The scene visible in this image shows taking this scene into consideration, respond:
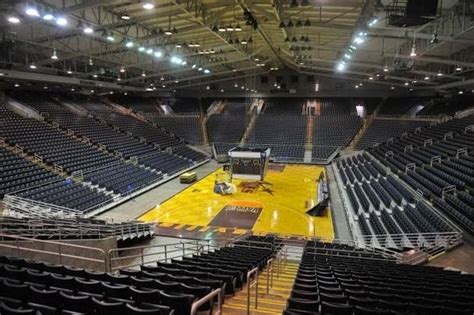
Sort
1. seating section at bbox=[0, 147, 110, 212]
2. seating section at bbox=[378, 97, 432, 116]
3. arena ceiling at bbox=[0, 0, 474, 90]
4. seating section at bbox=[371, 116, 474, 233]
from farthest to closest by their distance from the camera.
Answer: seating section at bbox=[378, 97, 432, 116] < seating section at bbox=[0, 147, 110, 212] < seating section at bbox=[371, 116, 474, 233] < arena ceiling at bbox=[0, 0, 474, 90]

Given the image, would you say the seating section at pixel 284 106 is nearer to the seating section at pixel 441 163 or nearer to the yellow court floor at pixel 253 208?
the seating section at pixel 441 163

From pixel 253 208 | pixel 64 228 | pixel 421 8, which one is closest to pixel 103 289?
pixel 64 228

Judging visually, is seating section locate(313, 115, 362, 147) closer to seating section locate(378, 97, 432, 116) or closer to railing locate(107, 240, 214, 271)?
seating section locate(378, 97, 432, 116)

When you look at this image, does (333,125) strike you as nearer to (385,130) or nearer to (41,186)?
(385,130)

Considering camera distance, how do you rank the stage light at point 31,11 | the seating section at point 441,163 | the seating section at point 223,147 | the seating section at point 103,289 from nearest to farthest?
the seating section at point 103,289 < the stage light at point 31,11 < the seating section at point 441,163 < the seating section at point 223,147

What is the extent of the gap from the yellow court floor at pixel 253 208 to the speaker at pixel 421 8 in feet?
33.2

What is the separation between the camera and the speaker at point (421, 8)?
10003 mm

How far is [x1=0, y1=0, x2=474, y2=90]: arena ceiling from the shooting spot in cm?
1381

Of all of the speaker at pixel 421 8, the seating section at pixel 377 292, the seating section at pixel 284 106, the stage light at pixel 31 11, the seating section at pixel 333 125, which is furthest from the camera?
the seating section at pixel 284 106

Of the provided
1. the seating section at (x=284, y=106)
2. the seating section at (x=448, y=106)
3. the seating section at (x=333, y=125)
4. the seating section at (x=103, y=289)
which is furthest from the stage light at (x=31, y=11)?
the seating section at (x=448, y=106)

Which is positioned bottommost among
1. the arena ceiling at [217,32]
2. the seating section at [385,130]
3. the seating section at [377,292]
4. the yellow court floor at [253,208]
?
the yellow court floor at [253,208]

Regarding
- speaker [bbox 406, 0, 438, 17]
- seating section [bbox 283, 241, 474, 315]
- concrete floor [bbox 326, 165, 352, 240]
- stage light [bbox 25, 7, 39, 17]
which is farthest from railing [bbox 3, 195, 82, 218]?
speaker [bbox 406, 0, 438, 17]

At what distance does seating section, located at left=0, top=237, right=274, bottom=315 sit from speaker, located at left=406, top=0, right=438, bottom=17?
339 inches

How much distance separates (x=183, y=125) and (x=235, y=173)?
19.5 meters
